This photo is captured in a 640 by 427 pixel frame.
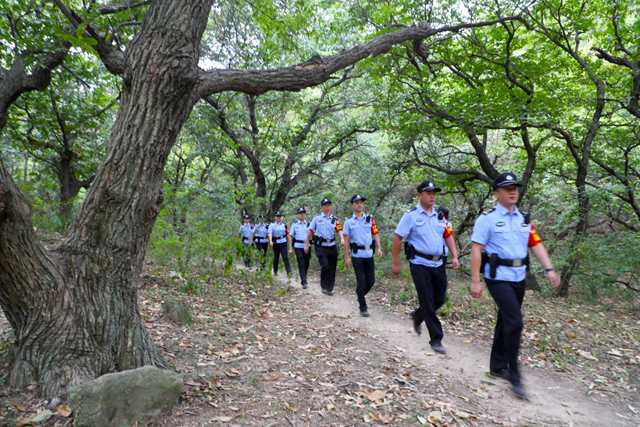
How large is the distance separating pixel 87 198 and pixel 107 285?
31.1 inches

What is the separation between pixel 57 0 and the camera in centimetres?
331

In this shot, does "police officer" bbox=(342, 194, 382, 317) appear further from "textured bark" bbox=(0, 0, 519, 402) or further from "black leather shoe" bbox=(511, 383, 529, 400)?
"textured bark" bbox=(0, 0, 519, 402)

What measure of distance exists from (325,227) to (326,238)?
264 millimetres

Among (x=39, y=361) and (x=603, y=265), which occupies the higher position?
(x=603, y=265)

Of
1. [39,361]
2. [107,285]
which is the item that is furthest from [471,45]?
[39,361]

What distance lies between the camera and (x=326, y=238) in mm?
8305

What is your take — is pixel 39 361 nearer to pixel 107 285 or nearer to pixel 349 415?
pixel 107 285

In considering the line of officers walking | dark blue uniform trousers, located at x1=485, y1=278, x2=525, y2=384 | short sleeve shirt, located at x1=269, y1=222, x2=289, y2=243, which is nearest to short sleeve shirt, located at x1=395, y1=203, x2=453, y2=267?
the line of officers walking

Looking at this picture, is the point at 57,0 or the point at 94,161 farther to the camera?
the point at 94,161

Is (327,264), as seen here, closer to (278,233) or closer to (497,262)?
(278,233)

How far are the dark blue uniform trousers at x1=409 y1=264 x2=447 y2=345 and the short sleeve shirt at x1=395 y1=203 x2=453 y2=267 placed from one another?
9 centimetres

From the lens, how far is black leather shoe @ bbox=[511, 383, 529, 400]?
11.9 feet

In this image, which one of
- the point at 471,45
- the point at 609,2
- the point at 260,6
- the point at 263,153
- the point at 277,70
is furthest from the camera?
the point at 263,153

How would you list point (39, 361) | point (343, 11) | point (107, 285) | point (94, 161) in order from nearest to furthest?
point (39, 361), point (107, 285), point (343, 11), point (94, 161)
